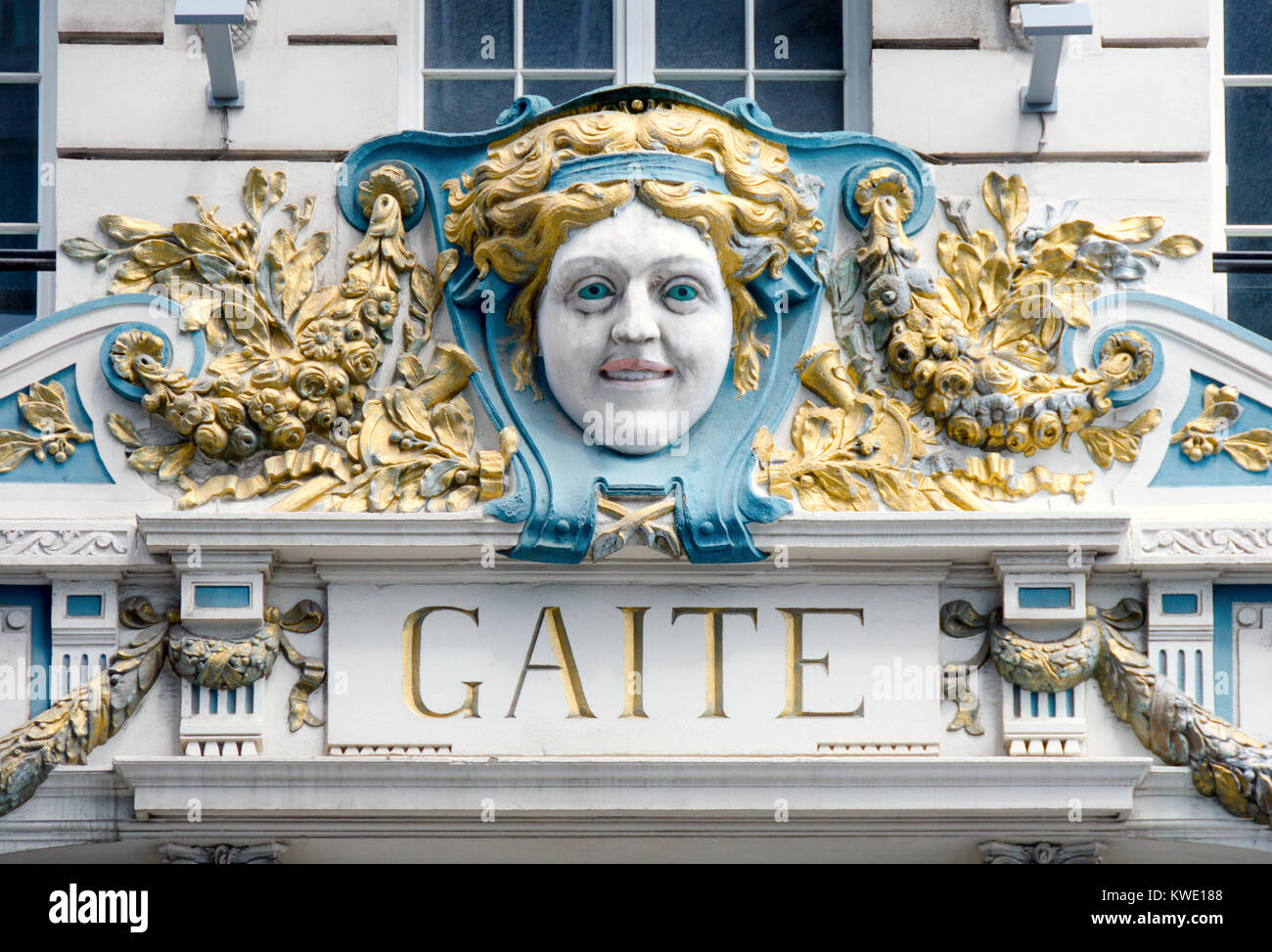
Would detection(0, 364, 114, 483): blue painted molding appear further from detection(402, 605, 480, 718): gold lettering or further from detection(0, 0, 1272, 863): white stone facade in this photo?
detection(402, 605, 480, 718): gold lettering

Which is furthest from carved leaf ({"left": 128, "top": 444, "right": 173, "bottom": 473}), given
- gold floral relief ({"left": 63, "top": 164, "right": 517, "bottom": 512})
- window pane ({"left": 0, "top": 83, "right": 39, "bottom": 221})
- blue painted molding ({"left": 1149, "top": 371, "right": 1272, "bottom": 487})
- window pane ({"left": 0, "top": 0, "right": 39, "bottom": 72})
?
blue painted molding ({"left": 1149, "top": 371, "right": 1272, "bottom": 487})

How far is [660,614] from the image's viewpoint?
10375mm

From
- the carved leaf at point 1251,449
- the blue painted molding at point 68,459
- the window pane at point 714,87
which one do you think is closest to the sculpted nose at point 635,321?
the window pane at point 714,87

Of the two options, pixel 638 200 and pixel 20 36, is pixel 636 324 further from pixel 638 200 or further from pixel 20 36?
pixel 20 36

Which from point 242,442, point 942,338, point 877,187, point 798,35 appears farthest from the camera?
point 798,35

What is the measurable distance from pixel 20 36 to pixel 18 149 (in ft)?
1.83

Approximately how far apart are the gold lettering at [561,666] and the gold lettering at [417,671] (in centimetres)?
18

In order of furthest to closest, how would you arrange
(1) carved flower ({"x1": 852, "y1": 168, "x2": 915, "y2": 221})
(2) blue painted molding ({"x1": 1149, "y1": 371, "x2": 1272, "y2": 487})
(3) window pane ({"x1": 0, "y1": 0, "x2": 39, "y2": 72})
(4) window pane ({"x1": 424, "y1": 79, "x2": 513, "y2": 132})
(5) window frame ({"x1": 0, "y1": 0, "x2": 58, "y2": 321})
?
(3) window pane ({"x1": 0, "y1": 0, "x2": 39, "y2": 72}) → (4) window pane ({"x1": 424, "y1": 79, "x2": 513, "y2": 132}) → (5) window frame ({"x1": 0, "y1": 0, "x2": 58, "y2": 321}) → (1) carved flower ({"x1": 852, "y1": 168, "x2": 915, "y2": 221}) → (2) blue painted molding ({"x1": 1149, "y1": 371, "x2": 1272, "y2": 487})

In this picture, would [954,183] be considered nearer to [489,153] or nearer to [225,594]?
[489,153]

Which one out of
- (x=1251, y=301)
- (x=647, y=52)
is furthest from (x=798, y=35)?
(x=1251, y=301)

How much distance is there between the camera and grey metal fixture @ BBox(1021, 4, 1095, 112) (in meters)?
10.4

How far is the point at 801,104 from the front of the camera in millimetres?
11344

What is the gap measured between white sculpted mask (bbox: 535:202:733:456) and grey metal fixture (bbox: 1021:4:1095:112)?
5.58 feet

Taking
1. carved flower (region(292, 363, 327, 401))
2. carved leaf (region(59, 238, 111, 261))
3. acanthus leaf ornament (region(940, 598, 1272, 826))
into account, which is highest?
carved leaf (region(59, 238, 111, 261))
